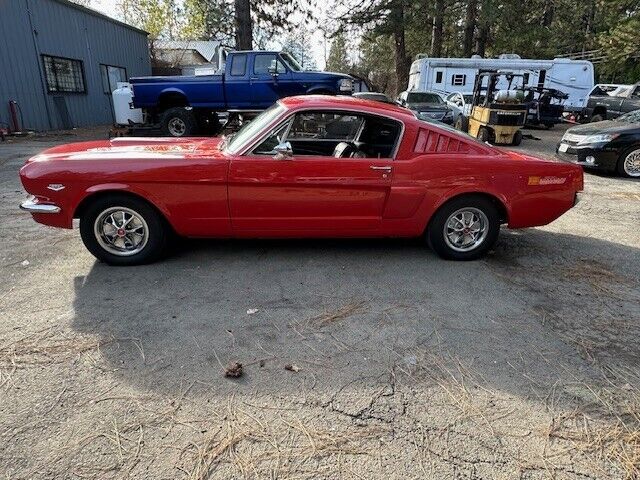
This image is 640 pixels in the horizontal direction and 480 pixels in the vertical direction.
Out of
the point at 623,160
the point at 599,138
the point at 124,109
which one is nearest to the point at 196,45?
the point at 124,109

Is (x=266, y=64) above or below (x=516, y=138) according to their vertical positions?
above

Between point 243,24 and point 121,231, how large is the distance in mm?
14836

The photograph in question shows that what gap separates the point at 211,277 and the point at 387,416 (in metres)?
2.14

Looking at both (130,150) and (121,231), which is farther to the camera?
(130,150)

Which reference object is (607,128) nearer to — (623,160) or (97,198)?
(623,160)

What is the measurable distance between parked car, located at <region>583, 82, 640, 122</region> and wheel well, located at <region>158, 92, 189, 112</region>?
54.3 feet

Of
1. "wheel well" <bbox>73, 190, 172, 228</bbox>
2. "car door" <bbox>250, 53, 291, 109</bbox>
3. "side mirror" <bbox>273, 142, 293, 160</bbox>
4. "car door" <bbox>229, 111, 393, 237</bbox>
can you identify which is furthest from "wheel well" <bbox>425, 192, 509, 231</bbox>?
"car door" <bbox>250, 53, 291, 109</bbox>

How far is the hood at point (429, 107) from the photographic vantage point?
48.1 ft

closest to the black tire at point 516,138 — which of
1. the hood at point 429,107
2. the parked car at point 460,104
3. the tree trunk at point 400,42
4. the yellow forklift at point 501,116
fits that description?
the yellow forklift at point 501,116

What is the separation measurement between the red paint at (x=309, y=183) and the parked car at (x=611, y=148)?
5.34m

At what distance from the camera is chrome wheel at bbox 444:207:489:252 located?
4352 mm

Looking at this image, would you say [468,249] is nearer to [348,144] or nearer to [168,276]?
[348,144]

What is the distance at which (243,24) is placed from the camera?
54.2ft

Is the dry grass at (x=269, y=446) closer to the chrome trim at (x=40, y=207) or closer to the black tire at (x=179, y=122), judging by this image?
the chrome trim at (x=40, y=207)
